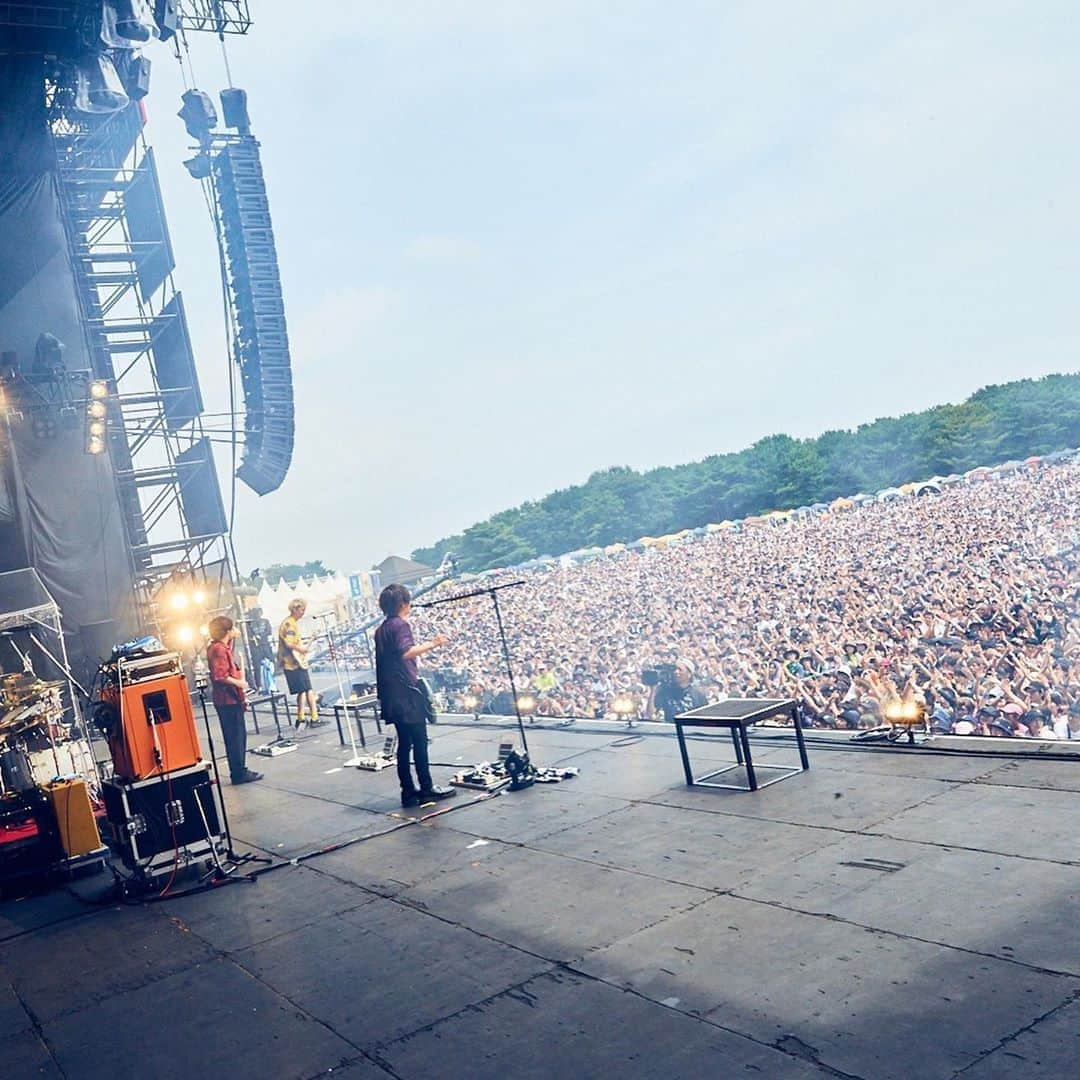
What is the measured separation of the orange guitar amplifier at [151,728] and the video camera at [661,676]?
5.64 meters

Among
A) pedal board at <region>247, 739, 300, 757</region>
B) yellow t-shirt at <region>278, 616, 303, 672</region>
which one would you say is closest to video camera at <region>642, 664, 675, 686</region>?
pedal board at <region>247, 739, 300, 757</region>

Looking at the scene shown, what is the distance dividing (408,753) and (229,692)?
2839 mm

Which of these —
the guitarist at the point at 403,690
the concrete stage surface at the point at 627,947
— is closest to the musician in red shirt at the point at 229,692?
the guitarist at the point at 403,690

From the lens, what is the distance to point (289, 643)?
11.9 m

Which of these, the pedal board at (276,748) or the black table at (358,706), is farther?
the pedal board at (276,748)

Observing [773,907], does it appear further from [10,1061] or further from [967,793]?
[10,1061]

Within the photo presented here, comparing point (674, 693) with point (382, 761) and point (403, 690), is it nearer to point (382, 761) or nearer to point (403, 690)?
point (382, 761)

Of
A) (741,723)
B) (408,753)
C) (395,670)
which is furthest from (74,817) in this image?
→ (741,723)

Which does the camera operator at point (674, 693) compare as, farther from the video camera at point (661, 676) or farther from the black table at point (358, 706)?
the black table at point (358, 706)

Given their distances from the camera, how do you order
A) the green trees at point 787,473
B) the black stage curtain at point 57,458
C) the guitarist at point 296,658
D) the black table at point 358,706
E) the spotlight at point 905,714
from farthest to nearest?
the green trees at point 787,473
the black stage curtain at point 57,458
the guitarist at point 296,658
the black table at point 358,706
the spotlight at point 905,714

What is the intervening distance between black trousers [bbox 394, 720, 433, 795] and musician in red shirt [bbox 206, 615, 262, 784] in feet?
8.61

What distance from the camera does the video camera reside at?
10.3 metres

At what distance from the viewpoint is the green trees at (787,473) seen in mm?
59969

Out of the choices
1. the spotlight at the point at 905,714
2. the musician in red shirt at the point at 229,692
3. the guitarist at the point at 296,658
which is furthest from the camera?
the guitarist at the point at 296,658
